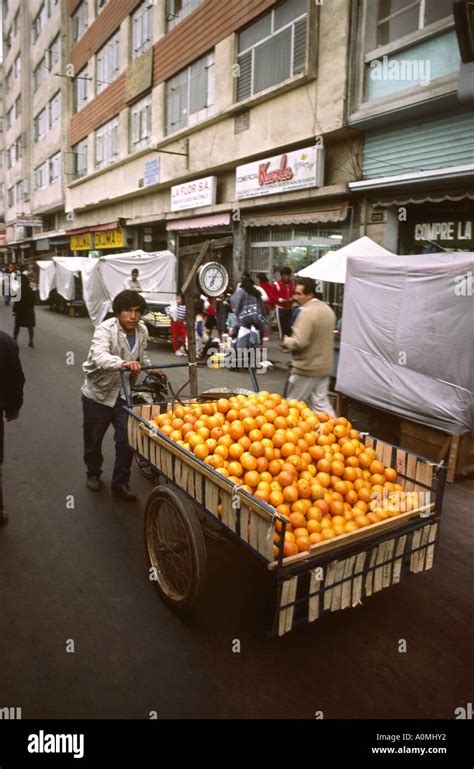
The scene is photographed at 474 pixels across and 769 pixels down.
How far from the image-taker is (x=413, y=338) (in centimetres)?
627

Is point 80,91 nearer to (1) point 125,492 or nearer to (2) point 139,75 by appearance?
(2) point 139,75

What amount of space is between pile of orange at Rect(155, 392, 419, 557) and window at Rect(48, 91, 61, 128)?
118ft

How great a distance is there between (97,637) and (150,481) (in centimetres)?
251

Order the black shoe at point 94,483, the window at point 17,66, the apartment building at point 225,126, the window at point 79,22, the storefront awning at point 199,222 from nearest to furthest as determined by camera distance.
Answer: the black shoe at point 94,483 → the apartment building at point 225,126 → the storefront awning at point 199,222 → the window at point 79,22 → the window at point 17,66

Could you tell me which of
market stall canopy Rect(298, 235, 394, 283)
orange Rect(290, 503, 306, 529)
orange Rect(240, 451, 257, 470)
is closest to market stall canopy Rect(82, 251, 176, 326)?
market stall canopy Rect(298, 235, 394, 283)

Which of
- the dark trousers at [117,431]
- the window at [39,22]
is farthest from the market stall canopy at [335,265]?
the window at [39,22]

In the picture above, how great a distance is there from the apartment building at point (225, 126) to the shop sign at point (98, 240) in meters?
0.20

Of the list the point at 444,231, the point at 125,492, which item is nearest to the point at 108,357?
the point at 125,492

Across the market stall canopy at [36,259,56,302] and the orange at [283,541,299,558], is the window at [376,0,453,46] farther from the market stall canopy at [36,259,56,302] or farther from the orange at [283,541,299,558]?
the market stall canopy at [36,259,56,302]

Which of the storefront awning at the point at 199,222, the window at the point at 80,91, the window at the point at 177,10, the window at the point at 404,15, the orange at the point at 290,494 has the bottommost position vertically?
the orange at the point at 290,494

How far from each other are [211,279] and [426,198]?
6.20m

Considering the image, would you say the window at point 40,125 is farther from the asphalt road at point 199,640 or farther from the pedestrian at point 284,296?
the asphalt road at point 199,640

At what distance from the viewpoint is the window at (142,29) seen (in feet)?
68.0
